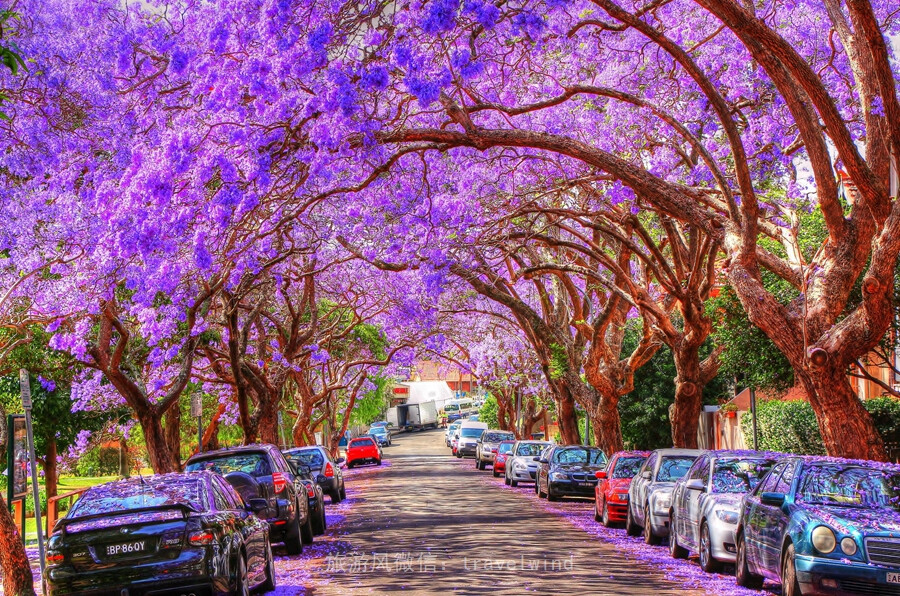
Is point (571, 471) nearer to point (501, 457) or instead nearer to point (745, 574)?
point (501, 457)

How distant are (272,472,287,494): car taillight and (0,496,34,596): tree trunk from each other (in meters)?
4.28

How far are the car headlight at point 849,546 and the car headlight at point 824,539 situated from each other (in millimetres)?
A: 80

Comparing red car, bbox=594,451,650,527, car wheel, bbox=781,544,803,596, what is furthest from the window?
red car, bbox=594,451,650,527

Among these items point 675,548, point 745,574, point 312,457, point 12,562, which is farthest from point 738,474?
point 312,457

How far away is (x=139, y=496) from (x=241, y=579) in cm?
134

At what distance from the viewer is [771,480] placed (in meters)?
12.0

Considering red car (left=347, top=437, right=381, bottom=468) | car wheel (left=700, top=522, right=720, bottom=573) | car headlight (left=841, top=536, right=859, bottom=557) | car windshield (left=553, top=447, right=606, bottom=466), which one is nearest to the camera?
car headlight (left=841, top=536, right=859, bottom=557)

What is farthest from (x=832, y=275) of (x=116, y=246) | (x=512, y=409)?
(x=512, y=409)

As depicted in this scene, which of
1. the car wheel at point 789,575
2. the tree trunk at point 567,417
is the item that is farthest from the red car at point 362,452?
the car wheel at point 789,575

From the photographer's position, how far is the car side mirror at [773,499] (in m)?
10.9

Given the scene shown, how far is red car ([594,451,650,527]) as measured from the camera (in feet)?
65.8

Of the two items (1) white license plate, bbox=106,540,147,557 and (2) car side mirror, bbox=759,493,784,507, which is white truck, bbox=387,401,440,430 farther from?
(1) white license plate, bbox=106,540,147,557

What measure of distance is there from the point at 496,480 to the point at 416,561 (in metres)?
25.7

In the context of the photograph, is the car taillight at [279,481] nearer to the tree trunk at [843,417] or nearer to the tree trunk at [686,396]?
the tree trunk at [843,417]
